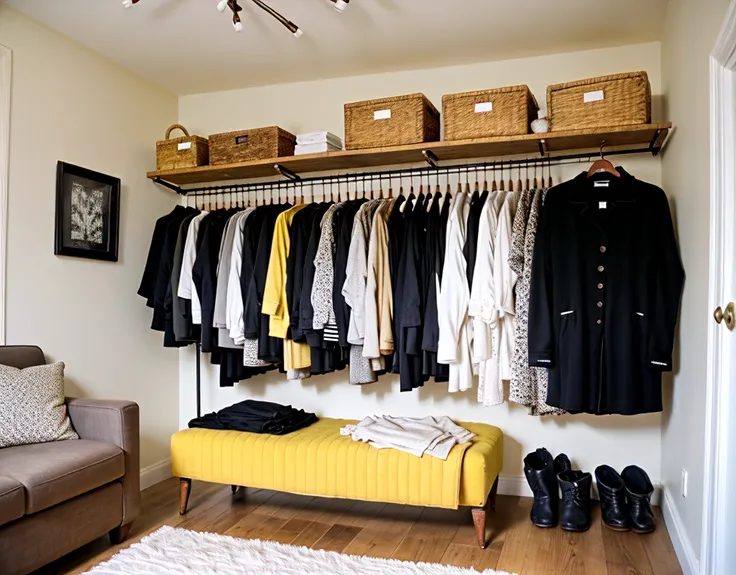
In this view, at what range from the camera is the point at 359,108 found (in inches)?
130

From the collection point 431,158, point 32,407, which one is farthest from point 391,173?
point 32,407

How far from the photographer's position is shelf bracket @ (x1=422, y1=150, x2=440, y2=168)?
10.8 ft

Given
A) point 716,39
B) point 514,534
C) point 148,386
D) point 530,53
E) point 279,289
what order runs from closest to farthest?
point 716,39 → point 514,534 → point 279,289 → point 530,53 → point 148,386

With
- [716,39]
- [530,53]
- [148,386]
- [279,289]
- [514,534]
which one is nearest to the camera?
[716,39]

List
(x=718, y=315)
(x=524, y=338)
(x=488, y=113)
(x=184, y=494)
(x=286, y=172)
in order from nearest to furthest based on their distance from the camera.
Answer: (x=718, y=315) < (x=524, y=338) < (x=488, y=113) < (x=184, y=494) < (x=286, y=172)

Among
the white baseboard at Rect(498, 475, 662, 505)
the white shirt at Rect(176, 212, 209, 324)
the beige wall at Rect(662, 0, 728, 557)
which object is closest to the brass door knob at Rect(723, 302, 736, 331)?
the beige wall at Rect(662, 0, 728, 557)

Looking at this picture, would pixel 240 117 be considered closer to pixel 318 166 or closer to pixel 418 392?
pixel 318 166

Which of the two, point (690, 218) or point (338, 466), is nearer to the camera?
point (690, 218)

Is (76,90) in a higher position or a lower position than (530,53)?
lower

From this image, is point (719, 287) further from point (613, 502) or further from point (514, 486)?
point (514, 486)

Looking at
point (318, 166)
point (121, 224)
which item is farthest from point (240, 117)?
point (121, 224)

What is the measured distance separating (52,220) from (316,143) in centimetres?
141

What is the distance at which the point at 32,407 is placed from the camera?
8.68 feet

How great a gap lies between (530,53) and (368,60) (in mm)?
895
